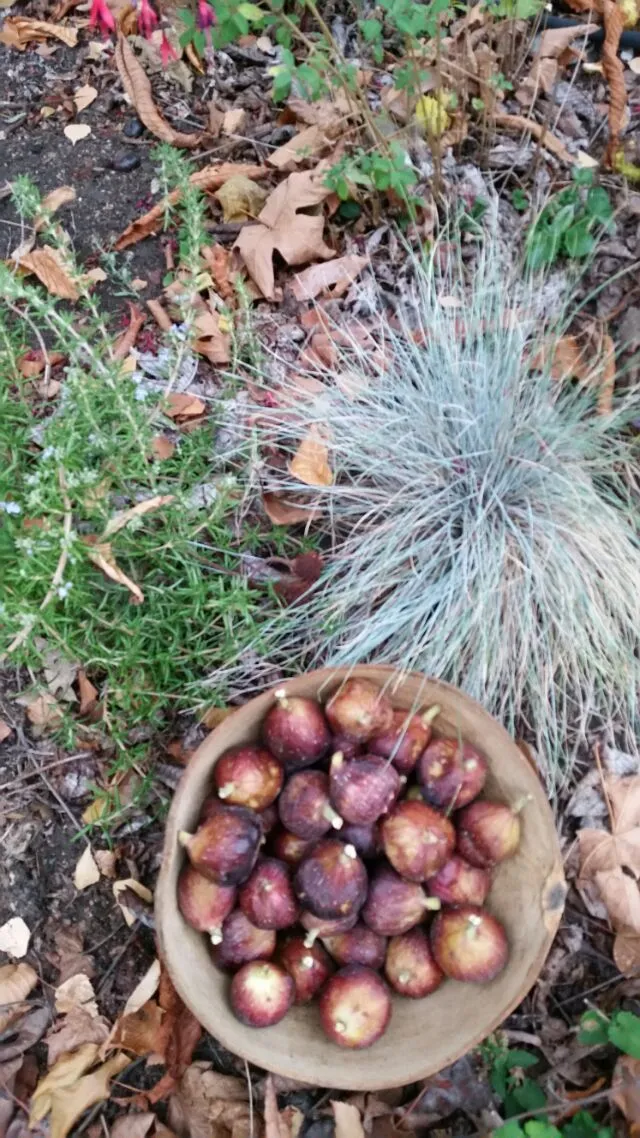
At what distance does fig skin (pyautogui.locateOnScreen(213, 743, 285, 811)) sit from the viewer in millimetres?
1642

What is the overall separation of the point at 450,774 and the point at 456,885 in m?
0.20

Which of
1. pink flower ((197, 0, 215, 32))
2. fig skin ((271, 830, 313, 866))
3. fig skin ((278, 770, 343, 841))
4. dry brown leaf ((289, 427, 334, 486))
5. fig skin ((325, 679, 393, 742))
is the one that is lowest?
fig skin ((271, 830, 313, 866))

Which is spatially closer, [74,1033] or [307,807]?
[307,807]

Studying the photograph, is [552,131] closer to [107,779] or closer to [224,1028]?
[107,779]

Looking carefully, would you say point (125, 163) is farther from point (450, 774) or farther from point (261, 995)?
point (261, 995)

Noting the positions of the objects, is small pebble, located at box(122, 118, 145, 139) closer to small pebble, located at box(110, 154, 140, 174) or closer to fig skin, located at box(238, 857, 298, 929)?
small pebble, located at box(110, 154, 140, 174)

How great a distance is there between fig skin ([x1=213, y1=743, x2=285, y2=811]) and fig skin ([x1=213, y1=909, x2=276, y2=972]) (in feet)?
0.67

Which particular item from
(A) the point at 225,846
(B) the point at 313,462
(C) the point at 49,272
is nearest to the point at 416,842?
(A) the point at 225,846

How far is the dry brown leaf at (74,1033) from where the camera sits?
1.81 meters

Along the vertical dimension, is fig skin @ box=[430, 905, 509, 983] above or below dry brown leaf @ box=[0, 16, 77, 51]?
below

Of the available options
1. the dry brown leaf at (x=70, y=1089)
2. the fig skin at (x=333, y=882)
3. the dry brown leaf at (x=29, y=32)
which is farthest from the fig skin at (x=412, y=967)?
the dry brown leaf at (x=29, y=32)

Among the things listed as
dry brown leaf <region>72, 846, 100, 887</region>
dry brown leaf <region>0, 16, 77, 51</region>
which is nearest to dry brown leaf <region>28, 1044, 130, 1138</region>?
dry brown leaf <region>72, 846, 100, 887</region>

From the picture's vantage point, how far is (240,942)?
1627 millimetres

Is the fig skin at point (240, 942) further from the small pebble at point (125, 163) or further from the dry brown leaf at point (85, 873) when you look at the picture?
the small pebble at point (125, 163)
